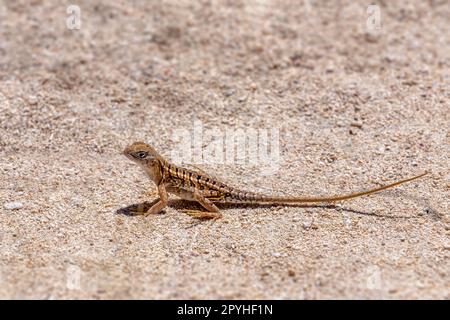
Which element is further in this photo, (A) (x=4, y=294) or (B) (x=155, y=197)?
(B) (x=155, y=197)

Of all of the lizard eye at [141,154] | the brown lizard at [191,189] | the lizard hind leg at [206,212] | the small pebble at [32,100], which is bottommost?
the lizard hind leg at [206,212]

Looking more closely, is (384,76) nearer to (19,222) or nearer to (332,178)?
(332,178)

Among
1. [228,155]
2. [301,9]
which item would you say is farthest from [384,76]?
[228,155]

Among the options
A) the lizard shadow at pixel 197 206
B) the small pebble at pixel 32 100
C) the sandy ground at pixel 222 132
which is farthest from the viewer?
the small pebble at pixel 32 100

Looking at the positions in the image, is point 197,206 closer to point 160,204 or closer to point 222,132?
point 160,204

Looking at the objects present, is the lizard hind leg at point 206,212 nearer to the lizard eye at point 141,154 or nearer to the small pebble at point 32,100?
the lizard eye at point 141,154

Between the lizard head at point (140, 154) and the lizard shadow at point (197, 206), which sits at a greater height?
the lizard head at point (140, 154)

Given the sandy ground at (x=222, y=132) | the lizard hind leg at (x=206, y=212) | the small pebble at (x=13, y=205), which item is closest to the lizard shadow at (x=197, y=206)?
the sandy ground at (x=222, y=132)

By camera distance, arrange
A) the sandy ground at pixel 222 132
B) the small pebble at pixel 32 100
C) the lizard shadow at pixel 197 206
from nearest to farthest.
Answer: the sandy ground at pixel 222 132
the lizard shadow at pixel 197 206
the small pebble at pixel 32 100
